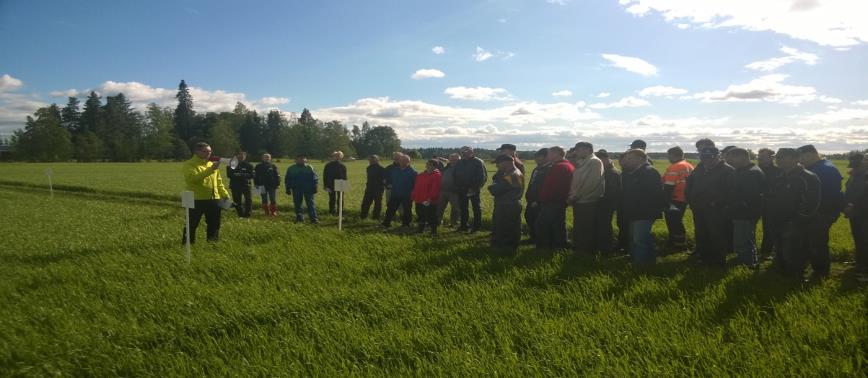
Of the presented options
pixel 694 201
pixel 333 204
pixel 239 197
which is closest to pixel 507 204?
pixel 694 201

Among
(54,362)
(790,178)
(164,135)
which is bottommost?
(54,362)

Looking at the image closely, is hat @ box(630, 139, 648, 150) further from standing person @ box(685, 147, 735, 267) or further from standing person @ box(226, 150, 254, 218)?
standing person @ box(226, 150, 254, 218)

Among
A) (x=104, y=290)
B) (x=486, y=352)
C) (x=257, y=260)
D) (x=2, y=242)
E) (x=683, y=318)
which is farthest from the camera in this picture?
(x=2, y=242)

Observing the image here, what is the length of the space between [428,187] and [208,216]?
4.54 m

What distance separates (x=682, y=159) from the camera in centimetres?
849

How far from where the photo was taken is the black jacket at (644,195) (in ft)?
21.3

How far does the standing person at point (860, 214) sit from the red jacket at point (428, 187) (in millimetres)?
7073

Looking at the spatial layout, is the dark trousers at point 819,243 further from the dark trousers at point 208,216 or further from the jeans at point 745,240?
the dark trousers at point 208,216

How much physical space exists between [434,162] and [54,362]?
26.2 ft

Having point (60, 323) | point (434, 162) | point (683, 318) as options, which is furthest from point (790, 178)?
point (60, 323)

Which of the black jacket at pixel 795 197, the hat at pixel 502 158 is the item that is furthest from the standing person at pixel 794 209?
the hat at pixel 502 158

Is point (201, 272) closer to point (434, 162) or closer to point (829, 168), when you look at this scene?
point (434, 162)

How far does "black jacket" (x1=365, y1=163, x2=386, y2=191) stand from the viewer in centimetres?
1224

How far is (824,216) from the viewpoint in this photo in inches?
234
